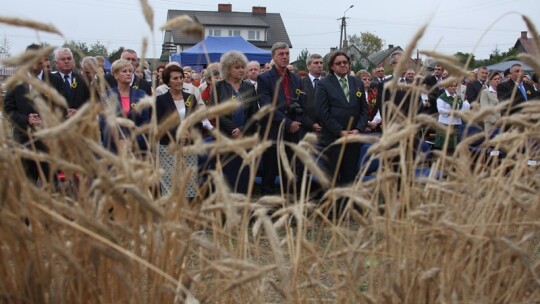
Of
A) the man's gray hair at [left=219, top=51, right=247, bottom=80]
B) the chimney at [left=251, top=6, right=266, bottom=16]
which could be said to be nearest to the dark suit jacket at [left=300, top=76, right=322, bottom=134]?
the man's gray hair at [left=219, top=51, right=247, bottom=80]

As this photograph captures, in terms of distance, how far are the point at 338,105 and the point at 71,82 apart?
2.70 m

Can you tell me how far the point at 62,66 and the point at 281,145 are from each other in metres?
5.26

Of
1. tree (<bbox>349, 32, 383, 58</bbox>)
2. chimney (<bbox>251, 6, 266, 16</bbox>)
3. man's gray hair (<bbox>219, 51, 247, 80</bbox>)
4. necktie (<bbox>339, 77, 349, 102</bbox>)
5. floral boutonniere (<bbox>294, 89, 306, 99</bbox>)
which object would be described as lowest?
tree (<bbox>349, 32, 383, 58</bbox>)

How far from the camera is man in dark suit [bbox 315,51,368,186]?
235 inches

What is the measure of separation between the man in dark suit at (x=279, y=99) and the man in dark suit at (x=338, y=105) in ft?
0.95

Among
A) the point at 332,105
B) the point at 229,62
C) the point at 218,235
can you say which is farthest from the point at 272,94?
the point at 218,235

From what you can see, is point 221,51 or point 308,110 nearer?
point 308,110

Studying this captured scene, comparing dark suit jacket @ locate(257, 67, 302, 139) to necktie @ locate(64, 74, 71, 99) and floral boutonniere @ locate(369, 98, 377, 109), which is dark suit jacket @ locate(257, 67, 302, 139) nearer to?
necktie @ locate(64, 74, 71, 99)

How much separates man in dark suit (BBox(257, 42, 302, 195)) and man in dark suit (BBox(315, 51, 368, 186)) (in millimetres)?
288

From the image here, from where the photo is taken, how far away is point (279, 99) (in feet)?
20.0

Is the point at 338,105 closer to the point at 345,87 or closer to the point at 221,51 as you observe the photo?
the point at 345,87

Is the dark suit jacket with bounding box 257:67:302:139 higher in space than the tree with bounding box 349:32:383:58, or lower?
higher

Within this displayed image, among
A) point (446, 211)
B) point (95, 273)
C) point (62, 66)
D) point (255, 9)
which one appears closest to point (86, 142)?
point (95, 273)

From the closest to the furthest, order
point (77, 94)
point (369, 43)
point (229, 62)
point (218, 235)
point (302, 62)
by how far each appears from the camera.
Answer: point (218, 235)
point (229, 62)
point (77, 94)
point (302, 62)
point (369, 43)
